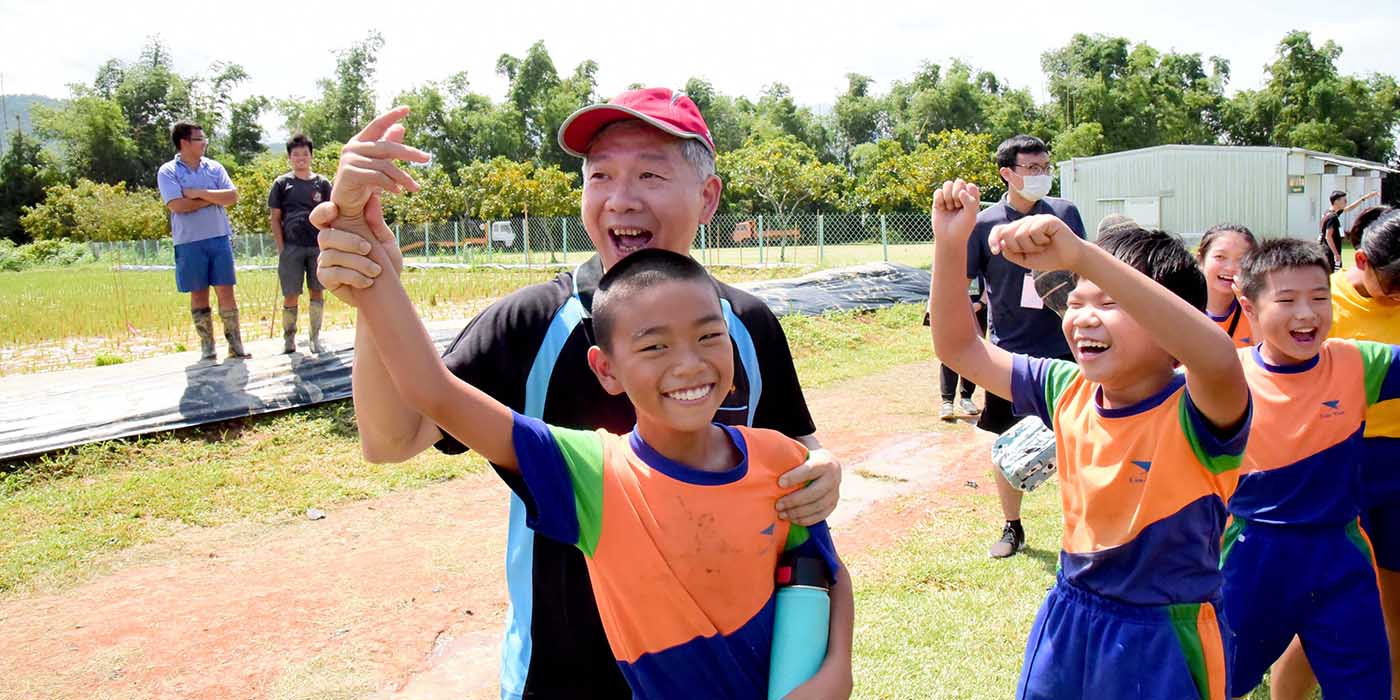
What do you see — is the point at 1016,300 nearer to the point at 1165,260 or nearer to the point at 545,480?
the point at 1165,260

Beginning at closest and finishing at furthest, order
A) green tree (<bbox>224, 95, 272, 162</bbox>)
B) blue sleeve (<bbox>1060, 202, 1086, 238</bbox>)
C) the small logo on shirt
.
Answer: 1. the small logo on shirt
2. blue sleeve (<bbox>1060, 202, 1086, 238</bbox>)
3. green tree (<bbox>224, 95, 272, 162</bbox>)

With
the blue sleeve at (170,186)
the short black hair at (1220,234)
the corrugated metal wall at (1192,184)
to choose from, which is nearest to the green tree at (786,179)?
the corrugated metal wall at (1192,184)

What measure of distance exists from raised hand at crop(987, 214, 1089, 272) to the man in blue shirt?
23.2ft

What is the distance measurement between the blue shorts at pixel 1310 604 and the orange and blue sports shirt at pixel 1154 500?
2.27 ft

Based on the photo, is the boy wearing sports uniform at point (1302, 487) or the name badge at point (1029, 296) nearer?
the boy wearing sports uniform at point (1302, 487)

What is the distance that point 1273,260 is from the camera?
2785mm

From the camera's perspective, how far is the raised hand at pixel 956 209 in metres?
2.06

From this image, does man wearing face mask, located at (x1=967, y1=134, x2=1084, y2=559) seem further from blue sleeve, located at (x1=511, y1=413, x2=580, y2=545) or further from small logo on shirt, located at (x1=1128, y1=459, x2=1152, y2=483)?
blue sleeve, located at (x1=511, y1=413, x2=580, y2=545)

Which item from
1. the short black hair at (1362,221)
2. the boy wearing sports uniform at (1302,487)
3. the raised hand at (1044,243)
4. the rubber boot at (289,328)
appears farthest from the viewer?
the rubber boot at (289,328)

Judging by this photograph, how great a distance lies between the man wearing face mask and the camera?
4.71 metres

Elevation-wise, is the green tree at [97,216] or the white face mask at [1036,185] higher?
the green tree at [97,216]

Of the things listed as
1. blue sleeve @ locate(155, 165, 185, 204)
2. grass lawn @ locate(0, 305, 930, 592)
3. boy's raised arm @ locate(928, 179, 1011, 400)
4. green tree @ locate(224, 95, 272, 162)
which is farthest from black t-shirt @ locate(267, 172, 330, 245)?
green tree @ locate(224, 95, 272, 162)

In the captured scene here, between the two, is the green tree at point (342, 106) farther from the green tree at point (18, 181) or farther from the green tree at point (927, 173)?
the green tree at point (927, 173)

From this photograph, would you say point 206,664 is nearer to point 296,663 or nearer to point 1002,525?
point 296,663
